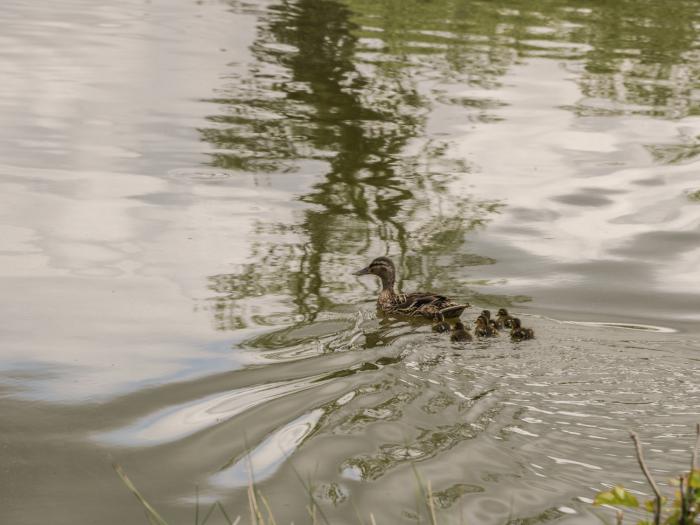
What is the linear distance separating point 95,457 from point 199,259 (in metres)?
2.66

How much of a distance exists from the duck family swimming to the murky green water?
0.12 meters

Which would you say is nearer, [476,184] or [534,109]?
[476,184]

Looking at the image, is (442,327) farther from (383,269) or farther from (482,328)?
(383,269)

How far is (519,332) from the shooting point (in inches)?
245

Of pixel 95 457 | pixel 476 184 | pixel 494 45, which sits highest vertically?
pixel 494 45

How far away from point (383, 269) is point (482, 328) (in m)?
1.09

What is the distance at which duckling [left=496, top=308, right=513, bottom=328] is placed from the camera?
6.40 meters

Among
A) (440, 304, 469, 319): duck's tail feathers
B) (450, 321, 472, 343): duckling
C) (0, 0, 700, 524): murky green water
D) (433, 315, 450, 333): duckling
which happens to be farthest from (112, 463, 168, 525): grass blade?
(440, 304, 469, 319): duck's tail feathers

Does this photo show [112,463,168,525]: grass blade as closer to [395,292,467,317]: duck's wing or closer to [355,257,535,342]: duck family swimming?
[355,257,535,342]: duck family swimming

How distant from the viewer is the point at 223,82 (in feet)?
40.2

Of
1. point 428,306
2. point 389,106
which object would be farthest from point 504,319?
point 389,106

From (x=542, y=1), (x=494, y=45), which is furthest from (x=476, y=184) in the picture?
(x=542, y=1)

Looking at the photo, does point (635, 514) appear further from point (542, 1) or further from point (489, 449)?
point (542, 1)

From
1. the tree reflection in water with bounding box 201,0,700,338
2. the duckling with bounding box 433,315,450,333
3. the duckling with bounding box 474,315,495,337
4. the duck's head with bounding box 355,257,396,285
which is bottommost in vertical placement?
the duckling with bounding box 433,315,450,333
